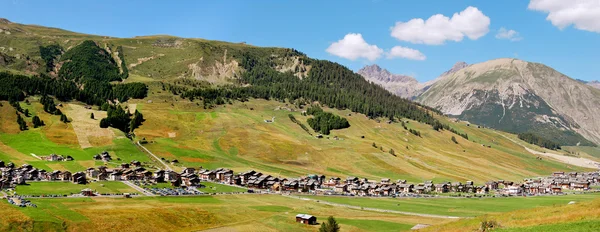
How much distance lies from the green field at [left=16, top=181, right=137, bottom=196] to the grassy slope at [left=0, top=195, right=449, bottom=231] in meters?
13.3

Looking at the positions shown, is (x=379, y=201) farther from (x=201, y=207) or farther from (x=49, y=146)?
(x=49, y=146)

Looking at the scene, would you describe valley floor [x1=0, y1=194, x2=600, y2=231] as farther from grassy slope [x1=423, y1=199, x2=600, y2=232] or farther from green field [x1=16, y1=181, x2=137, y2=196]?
green field [x1=16, y1=181, x2=137, y2=196]

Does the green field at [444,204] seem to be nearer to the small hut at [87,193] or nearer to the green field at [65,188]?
the green field at [65,188]

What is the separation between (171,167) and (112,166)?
78.4 feet

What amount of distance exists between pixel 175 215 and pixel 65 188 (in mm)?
44333

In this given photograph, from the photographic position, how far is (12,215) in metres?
90.1

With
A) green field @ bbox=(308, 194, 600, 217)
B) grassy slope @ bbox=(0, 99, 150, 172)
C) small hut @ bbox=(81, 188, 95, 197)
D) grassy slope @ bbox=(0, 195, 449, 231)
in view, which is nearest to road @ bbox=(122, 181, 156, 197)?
grassy slope @ bbox=(0, 195, 449, 231)

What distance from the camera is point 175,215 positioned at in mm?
105750

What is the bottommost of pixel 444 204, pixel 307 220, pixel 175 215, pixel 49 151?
pixel 175 215

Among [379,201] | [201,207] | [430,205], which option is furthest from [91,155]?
[430,205]

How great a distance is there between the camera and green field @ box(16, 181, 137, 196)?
120162mm

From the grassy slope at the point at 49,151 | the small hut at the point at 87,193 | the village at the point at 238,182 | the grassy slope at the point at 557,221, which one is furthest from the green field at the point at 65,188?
the grassy slope at the point at 557,221

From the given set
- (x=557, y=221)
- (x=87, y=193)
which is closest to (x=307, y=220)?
(x=557, y=221)

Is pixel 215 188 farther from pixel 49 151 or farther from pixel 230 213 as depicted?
pixel 49 151
